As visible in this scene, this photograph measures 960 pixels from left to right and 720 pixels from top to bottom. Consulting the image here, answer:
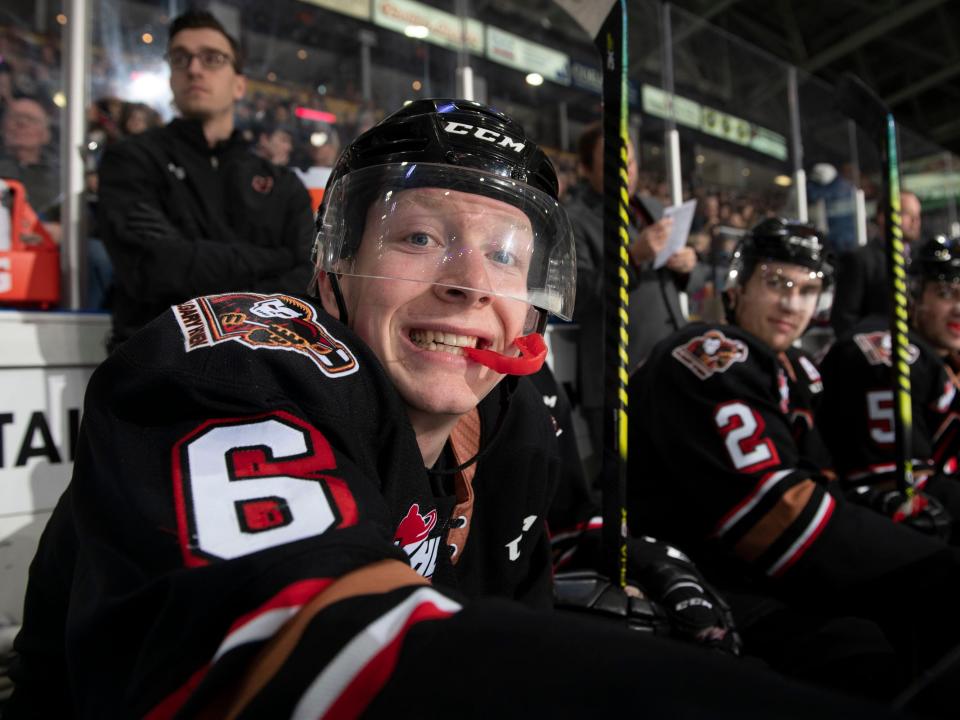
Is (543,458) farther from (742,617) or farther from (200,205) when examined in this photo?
(200,205)

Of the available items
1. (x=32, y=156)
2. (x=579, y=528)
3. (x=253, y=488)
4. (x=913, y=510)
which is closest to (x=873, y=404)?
(x=913, y=510)

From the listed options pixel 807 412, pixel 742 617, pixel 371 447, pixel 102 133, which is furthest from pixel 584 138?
pixel 371 447

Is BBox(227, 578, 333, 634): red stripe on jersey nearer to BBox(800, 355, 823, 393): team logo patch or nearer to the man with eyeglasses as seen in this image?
the man with eyeglasses

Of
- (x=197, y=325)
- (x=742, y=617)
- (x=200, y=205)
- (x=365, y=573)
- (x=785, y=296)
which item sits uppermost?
(x=200, y=205)

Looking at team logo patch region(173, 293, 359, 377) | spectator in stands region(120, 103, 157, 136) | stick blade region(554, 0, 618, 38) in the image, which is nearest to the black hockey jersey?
stick blade region(554, 0, 618, 38)

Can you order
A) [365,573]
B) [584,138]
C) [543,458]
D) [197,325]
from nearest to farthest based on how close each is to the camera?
[365,573]
[197,325]
[543,458]
[584,138]

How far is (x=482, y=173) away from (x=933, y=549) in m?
1.51

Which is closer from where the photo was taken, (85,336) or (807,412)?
(85,336)

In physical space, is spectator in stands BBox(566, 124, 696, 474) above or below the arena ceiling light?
below

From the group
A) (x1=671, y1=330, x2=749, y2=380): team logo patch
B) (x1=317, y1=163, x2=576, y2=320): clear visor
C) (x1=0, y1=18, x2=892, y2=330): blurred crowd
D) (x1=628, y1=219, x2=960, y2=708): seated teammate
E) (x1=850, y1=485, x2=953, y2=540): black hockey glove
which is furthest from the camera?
(x1=0, y1=18, x2=892, y2=330): blurred crowd

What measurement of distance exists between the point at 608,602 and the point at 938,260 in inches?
99.0

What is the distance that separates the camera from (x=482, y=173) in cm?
104

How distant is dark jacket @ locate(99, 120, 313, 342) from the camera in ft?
6.45

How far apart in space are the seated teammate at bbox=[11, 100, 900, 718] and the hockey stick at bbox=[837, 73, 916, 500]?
5.45 ft
